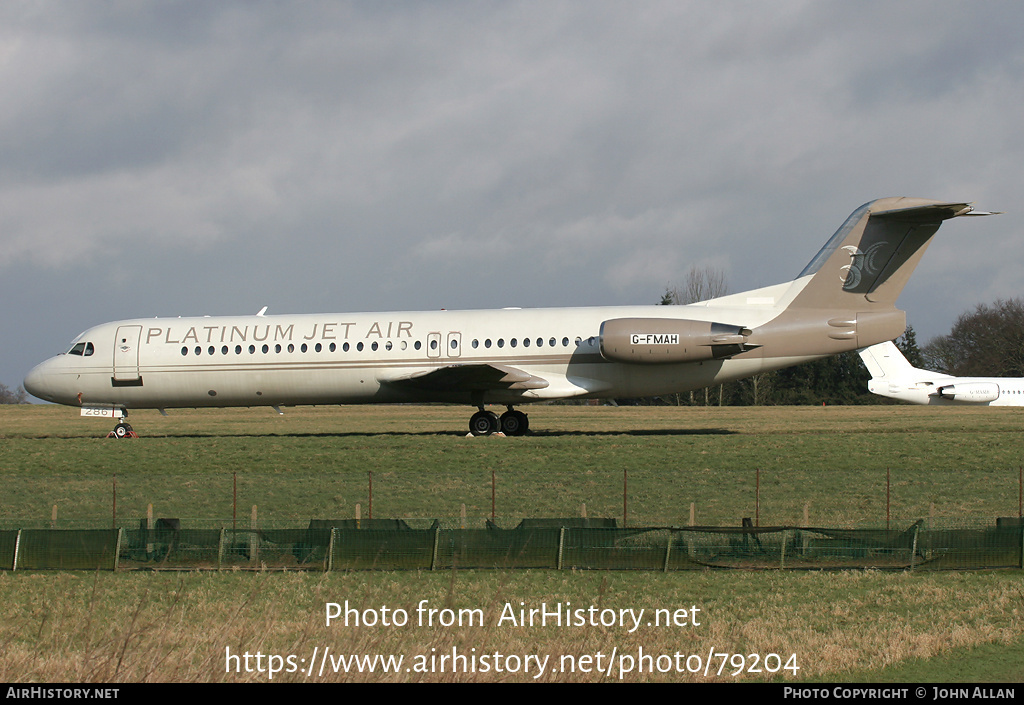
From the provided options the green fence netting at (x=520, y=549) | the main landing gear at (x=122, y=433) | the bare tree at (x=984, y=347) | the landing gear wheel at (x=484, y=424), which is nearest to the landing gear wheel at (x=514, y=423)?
the landing gear wheel at (x=484, y=424)

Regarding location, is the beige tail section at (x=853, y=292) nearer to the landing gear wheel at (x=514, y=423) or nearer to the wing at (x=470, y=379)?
the wing at (x=470, y=379)

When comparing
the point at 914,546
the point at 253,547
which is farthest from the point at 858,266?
the point at 253,547

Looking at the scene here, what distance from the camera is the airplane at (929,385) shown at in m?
58.7

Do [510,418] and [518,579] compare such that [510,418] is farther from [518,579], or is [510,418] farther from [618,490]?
[518,579]

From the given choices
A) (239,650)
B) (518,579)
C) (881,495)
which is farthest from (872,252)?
(239,650)

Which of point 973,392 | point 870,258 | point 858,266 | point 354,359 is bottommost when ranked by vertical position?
point 973,392

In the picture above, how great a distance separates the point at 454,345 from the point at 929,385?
42003 millimetres

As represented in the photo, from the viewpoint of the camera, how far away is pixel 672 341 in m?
27.5

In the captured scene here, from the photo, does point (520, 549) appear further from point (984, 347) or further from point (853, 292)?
point (984, 347)

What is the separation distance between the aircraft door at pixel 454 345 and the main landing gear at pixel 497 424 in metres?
1.86

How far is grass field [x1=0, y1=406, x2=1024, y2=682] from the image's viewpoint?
8.50m

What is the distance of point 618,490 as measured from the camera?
61.2ft

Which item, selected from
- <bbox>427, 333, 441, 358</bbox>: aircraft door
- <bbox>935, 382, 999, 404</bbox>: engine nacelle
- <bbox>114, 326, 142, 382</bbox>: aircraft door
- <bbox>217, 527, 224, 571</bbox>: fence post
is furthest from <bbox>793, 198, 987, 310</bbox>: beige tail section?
<bbox>935, 382, 999, 404</bbox>: engine nacelle

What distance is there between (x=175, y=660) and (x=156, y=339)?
24.6 metres
